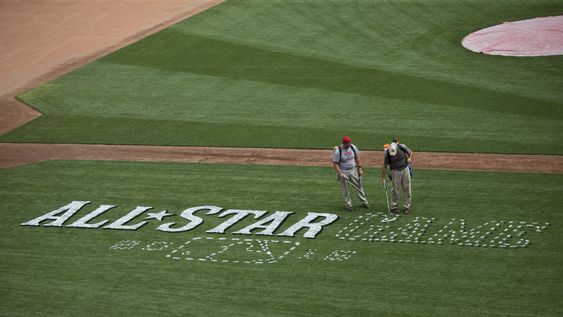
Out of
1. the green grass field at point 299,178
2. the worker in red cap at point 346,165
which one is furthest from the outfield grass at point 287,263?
the worker in red cap at point 346,165

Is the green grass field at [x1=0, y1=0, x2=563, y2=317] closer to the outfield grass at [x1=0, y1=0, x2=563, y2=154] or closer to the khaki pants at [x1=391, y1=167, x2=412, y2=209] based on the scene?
the outfield grass at [x1=0, y1=0, x2=563, y2=154]

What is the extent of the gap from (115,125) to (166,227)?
446 inches

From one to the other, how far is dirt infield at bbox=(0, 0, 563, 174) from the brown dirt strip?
0.10ft

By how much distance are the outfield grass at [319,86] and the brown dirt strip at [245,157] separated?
67 cm

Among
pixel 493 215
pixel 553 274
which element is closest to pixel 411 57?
pixel 493 215

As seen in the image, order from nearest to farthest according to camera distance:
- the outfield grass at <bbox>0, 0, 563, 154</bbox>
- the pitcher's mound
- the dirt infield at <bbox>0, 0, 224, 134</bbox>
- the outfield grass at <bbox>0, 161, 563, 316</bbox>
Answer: the outfield grass at <bbox>0, 161, 563, 316</bbox> → the outfield grass at <bbox>0, 0, 563, 154</bbox> → the pitcher's mound → the dirt infield at <bbox>0, 0, 224, 134</bbox>

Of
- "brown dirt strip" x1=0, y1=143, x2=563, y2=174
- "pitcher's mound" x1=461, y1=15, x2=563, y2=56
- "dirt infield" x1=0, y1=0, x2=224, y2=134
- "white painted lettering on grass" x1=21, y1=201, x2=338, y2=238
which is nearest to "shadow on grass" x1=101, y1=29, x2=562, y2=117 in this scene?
"dirt infield" x1=0, y1=0, x2=224, y2=134

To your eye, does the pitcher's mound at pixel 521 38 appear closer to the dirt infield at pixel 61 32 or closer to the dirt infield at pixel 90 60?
the dirt infield at pixel 90 60

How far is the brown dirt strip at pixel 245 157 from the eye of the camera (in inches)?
1115

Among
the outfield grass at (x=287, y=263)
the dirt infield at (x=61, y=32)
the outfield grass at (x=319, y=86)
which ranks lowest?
the outfield grass at (x=287, y=263)

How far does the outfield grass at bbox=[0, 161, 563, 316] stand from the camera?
19.5m

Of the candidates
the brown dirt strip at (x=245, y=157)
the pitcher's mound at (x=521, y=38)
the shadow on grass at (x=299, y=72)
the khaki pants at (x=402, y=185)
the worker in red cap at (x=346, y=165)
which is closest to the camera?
the khaki pants at (x=402, y=185)

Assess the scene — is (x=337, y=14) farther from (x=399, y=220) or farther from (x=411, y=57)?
(x=399, y=220)

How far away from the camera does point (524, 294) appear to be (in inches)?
756
